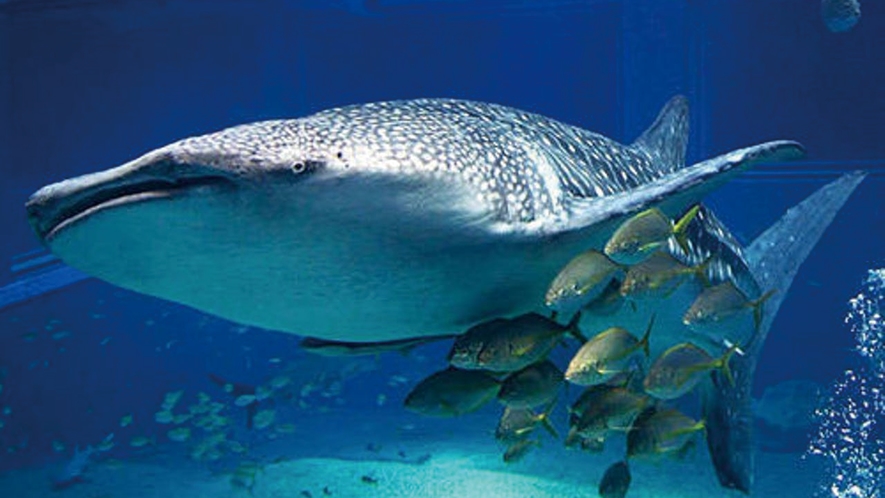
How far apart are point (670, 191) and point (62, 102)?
824 inches

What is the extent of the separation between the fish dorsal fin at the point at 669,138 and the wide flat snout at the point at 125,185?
3598 mm

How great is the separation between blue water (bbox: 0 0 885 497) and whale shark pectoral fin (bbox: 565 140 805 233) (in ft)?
25.0

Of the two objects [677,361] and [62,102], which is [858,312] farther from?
[62,102]

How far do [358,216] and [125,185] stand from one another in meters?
0.70

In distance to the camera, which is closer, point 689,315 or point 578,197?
point 578,197

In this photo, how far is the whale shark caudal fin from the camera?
469 centimetres

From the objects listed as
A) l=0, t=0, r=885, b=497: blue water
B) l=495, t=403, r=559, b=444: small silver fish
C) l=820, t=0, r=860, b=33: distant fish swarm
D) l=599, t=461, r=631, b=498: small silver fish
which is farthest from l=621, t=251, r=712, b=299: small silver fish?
l=820, t=0, r=860, b=33: distant fish swarm

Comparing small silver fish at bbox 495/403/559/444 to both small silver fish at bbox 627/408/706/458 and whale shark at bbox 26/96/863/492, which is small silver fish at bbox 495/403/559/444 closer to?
small silver fish at bbox 627/408/706/458

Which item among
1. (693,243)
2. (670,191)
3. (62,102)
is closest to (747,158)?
(670,191)

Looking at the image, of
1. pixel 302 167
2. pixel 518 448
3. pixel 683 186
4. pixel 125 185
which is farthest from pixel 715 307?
pixel 125 185

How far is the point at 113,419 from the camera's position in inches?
594

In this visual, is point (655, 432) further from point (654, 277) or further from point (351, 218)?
point (351, 218)

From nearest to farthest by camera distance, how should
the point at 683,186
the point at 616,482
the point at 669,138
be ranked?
1. the point at 683,186
2. the point at 616,482
3. the point at 669,138

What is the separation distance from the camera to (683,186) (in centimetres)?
298
